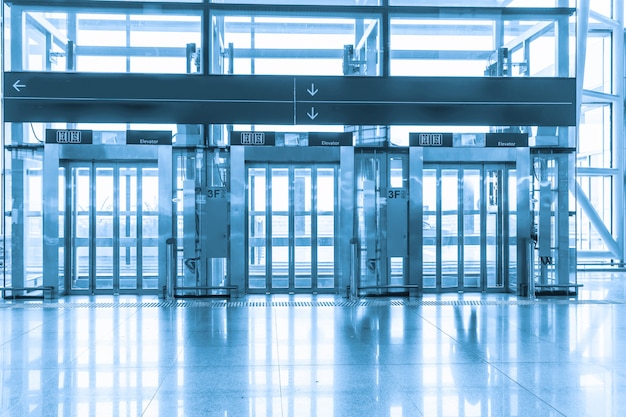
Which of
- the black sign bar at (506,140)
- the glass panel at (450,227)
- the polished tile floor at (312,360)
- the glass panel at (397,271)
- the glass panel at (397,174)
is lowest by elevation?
the polished tile floor at (312,360)

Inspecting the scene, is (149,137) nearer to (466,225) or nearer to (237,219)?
(237,219)

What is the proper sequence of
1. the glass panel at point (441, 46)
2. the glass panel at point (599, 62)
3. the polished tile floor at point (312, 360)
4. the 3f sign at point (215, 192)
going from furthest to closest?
the glass panel at point (599, 62) → the glass panel at point (441, 46) → the 3f sign at point (215, 192) → the polished tile floor at point (312, 360)

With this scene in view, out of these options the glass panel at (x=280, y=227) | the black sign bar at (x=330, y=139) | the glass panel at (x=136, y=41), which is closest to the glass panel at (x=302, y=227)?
the glass panel at (x=280, y=227)

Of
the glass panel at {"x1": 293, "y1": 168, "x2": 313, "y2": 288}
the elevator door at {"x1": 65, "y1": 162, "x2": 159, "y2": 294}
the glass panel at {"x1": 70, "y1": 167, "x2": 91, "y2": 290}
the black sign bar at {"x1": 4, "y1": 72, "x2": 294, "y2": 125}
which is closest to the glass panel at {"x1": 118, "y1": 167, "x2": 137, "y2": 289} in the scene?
the elevator door at {"x1": 65, "y1": 162, "x2": 159, "y2": 294}

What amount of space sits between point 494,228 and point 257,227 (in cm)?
396

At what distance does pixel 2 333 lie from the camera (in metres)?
6.61

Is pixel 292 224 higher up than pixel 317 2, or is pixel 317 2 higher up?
pixel 317 2

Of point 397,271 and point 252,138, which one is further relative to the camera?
point 397,271

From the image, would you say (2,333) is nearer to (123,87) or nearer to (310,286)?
(123,87)

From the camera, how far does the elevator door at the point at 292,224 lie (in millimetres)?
10180

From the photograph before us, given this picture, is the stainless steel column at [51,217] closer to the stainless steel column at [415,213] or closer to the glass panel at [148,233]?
the glass panel at [148,233]

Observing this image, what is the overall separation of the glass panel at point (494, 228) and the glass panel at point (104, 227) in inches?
245

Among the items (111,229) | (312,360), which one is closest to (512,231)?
(312,360)

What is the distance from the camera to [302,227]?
10219 mm
